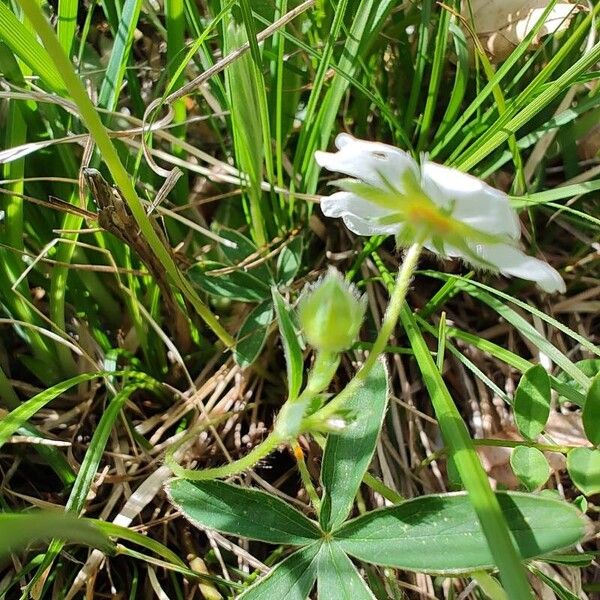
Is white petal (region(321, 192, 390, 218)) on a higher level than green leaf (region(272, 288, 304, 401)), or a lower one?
higher

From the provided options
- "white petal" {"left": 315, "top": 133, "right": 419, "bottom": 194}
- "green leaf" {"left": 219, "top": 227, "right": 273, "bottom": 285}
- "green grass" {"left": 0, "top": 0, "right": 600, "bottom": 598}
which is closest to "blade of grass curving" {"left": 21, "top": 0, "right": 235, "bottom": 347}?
"green grass" {"left": 0, "top": 0, "right": 600, "bottom": 598}

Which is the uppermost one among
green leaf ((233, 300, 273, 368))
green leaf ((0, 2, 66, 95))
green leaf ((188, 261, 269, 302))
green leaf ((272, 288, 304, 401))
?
green leaf ((0, 2, 66, 95))

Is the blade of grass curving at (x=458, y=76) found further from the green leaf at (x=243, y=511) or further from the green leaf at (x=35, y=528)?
the green leaf at (x=35, y=528)

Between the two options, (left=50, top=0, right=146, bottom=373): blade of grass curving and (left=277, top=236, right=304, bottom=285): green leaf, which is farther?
(left=277, top=236, right=304, bottom=285): green leaf

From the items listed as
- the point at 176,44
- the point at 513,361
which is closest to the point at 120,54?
the point at 176,44

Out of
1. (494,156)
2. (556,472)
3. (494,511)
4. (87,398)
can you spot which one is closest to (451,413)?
(494,511)

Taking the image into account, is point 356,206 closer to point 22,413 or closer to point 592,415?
point 592,415

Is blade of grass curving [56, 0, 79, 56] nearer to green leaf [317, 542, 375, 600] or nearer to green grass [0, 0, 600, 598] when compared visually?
green grass [0, 0, 600, 598]
